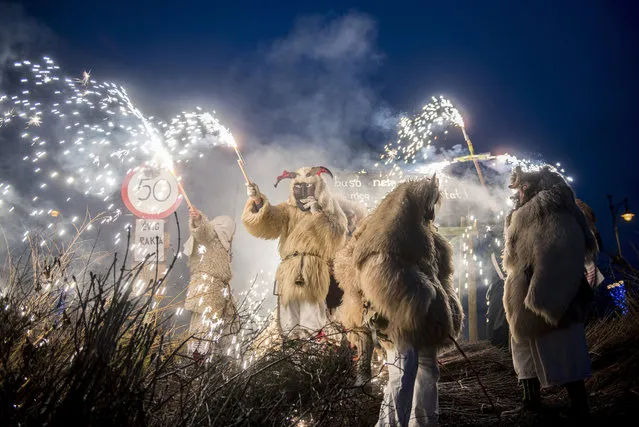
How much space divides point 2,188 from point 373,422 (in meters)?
14.8

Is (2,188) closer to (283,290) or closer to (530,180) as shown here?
(283,290)

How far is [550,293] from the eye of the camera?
105 inches

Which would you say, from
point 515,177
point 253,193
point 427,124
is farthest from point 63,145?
point 515,177

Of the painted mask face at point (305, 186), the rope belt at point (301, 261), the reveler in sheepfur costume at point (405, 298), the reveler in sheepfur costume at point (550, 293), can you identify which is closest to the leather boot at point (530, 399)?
the reveler in sheepfur costume at point (550, 293)

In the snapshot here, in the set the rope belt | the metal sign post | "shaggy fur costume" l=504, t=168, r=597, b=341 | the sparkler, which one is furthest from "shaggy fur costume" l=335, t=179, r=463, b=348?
the sparkler

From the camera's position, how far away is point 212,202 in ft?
41.3

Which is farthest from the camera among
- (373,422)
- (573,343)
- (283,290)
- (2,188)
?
(2,188)

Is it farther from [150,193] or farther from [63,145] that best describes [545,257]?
[63,145]

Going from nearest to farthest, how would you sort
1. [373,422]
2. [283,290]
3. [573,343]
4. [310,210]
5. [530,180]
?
[573,343] → [373,422] → [530,180] → [283,290] → [310,210]

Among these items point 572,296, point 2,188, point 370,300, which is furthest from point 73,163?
point 572,296

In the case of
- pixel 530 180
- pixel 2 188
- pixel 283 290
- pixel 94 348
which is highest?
pixel 2 188

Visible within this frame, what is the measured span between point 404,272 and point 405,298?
194mm

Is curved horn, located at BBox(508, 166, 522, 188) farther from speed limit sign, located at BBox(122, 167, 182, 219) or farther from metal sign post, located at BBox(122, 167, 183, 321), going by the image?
speed limit sign, located at BBox(122, 167, 182, 219)

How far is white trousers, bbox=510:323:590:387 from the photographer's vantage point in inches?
102
